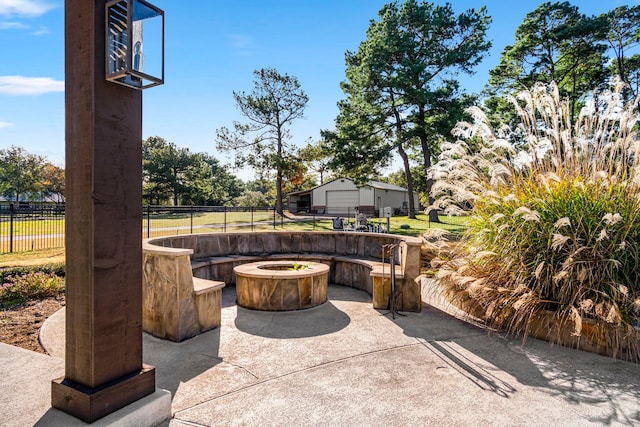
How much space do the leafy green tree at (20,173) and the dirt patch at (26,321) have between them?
4182 centimetres

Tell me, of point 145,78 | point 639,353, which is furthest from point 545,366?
point 145,78

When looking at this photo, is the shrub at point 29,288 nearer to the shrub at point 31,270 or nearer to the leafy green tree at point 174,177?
the shrub at point 31,270

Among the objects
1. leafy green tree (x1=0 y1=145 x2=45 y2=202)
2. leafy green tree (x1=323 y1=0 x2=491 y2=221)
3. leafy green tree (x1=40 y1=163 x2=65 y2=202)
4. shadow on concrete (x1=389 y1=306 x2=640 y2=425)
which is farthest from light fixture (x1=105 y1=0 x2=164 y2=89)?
leafy green tree (x1=40 y1=163 x2=65 y2=202)

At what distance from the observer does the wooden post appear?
1.84 meters

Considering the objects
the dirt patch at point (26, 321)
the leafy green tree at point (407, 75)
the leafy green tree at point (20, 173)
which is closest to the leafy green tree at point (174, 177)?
the leafy green tree at point (20, 173)

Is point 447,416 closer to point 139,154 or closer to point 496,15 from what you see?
point 139,154

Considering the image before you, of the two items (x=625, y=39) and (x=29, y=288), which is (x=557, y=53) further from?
(x=29, y=288)

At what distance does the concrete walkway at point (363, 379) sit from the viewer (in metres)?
2.27

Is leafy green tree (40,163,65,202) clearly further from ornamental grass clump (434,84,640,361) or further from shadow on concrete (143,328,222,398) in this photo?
ornamental grass clump (434,84,640,361)

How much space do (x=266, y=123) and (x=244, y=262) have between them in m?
19.1

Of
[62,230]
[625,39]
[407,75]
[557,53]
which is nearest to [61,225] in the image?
[62,230]

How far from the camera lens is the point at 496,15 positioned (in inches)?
656

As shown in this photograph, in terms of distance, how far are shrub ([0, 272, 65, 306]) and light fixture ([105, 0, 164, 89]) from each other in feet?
14.6

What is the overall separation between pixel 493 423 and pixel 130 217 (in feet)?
8.49
